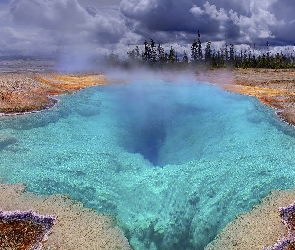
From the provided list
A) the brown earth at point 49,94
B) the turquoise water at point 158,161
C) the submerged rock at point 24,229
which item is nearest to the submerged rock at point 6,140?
the turquoise water at point 158,161

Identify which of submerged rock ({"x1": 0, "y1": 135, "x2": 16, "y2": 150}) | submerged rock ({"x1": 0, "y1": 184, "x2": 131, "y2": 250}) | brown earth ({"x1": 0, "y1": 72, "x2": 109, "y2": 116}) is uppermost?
brown earth ({"x1": 0, "y1": 72, "x2": 109, "y2": 116})

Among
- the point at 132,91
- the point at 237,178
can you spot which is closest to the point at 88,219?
the point at 237,178

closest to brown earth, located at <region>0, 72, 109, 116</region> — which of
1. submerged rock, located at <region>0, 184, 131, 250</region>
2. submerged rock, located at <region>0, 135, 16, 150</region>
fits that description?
submerged rock, located at <region>0, 135, 16, 150</region>

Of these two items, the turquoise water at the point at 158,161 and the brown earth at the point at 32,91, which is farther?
the brown earth at the point at 32,91

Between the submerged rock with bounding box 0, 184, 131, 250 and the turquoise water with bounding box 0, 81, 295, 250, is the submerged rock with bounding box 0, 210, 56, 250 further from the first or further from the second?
the turquoise water with bounding box 0, 81, 295, 250

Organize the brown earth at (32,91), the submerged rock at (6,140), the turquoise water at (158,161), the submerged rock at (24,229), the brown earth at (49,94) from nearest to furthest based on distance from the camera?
the submerged rock at (24,229)
the turquoise water at (158,161)
the submerged rock at (6,140)
the brown earth at (49,94)
the brown earth at (32,91)

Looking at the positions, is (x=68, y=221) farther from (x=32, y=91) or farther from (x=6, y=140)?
(x=32, y=91)

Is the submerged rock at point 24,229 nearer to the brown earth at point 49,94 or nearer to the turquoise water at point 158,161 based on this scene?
the turquoise water at point 158,161
